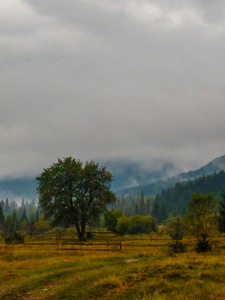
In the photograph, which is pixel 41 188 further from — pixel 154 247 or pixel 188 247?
pixel 188 247

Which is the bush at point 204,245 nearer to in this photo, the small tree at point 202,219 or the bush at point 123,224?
the small tree at point 202,219

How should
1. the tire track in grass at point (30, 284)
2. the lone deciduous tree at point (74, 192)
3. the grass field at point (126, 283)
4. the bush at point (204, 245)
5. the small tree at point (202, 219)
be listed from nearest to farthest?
the grass field at point (126, 283) < the tire track in grass at point (30, 284) < the small tree at point (202, 219) < the bush at point (204, 245) < the lone deciduous tree at point (74, 192)

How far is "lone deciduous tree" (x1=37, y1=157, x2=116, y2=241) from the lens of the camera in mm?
57469


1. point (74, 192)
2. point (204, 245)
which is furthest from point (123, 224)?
point (204, 245)

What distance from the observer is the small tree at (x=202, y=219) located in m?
32.2

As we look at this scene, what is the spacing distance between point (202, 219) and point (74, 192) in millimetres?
32639

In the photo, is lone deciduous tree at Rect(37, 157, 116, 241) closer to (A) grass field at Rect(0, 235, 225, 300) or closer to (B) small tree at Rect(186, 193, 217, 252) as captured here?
(B) small tree at Rect(186, 193, 217, 252)

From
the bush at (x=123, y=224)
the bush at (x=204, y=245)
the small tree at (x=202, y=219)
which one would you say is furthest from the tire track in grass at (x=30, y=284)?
the bush at (x=123, y=224)

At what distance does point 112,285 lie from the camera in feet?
53.0

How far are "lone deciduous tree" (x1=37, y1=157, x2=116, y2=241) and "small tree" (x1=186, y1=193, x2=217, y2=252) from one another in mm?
28195

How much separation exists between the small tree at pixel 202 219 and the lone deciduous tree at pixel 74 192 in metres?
28.2

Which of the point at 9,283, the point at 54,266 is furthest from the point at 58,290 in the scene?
the point at 54,266

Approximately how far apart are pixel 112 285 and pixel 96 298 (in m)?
2.21

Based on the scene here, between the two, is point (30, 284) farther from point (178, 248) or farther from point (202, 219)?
point (202, 219)
